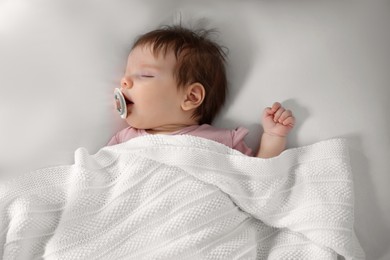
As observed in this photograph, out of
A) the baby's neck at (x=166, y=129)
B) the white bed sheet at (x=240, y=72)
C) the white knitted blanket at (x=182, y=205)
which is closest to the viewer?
the white knitted blanket at (x=182, y=205)

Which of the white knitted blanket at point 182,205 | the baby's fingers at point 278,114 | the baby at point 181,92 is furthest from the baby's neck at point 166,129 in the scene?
the baby's fingers at point 278,114

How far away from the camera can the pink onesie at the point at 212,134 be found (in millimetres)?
1342

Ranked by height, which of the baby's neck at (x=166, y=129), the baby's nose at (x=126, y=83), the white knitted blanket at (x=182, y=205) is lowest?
the white knitted blanket at (x=182, y=205)

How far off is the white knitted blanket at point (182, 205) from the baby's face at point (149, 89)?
0.31 feet

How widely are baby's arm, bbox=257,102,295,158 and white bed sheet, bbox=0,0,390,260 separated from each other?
0.04m

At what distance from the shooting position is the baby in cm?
133

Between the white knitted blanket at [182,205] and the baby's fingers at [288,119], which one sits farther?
the baby's fingers at [288,119]

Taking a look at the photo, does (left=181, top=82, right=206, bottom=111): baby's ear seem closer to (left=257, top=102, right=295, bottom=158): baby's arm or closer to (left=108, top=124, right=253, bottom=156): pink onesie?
(left=108, top=124, right=253, bottom=156): pink onesie

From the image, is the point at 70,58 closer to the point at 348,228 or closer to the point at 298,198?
the point at 298,198

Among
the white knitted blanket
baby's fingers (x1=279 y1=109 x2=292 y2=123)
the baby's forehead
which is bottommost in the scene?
the white knitted blanket

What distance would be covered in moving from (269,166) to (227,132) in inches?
6.2

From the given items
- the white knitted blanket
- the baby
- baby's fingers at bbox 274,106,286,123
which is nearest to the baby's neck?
the baby

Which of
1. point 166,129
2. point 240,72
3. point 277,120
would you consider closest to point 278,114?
point 277,120

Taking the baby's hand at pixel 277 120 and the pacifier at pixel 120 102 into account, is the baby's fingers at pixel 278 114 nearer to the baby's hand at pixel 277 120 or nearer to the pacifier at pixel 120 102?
the baby's hand at pixel 277 120
